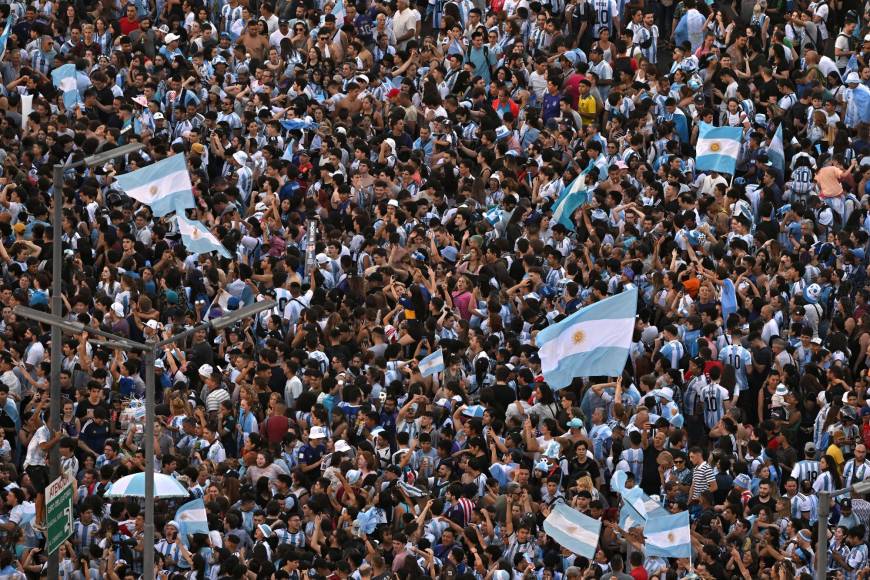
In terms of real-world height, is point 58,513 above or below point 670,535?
above

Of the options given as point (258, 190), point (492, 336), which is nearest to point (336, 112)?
point (258, 190)

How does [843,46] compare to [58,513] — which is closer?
[58,513]

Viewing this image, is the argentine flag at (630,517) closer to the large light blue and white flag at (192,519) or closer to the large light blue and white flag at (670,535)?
the large light blue and white flag at (670,535)

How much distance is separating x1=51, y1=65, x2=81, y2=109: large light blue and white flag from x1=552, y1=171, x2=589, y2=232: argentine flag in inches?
337

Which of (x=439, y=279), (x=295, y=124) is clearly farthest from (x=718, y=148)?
(x=295, y=124)

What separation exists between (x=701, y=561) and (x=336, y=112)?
42.1ft

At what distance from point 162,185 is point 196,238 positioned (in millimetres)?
962

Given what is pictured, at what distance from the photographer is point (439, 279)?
→ 108ft

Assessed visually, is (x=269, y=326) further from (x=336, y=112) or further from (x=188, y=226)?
(x=336, y=112)

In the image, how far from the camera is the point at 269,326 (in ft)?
105

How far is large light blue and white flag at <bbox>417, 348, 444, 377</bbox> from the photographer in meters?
30.1

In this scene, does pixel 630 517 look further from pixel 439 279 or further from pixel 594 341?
pixel 439 279

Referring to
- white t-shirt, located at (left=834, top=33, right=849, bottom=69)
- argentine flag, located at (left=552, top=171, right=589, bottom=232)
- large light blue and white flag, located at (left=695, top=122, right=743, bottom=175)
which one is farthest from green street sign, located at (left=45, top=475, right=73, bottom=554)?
white t-shirt, located at (left=834, top=33, right=849, bottom=69)

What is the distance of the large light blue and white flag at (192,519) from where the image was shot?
27625 millimetres
